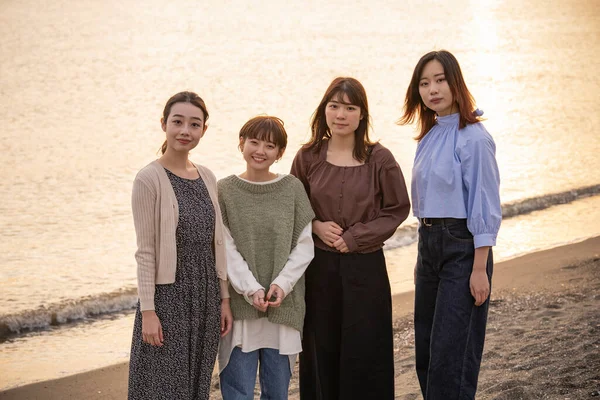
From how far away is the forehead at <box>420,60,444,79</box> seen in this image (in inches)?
122

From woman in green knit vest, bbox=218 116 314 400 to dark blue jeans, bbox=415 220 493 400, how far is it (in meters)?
0.58

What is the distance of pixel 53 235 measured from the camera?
10031 millimetres

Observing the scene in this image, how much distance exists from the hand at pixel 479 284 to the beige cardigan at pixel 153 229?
4.05 ft

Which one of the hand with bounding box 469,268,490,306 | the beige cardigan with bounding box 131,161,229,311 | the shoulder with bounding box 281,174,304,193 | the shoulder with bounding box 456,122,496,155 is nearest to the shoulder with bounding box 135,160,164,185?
the beige cardigan with bounding box 131,161,229,311

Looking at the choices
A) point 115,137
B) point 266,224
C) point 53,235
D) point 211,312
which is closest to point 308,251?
point 266,224

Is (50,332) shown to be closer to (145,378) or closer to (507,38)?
(145,378)

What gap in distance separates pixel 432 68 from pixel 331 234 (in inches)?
33.5

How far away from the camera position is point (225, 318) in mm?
3068

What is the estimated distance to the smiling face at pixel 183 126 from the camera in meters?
2.90

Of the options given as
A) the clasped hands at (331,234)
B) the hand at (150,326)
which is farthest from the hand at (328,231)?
the hand at (150,326)

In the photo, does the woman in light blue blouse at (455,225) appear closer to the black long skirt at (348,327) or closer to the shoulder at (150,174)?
the black long skirt at (348,327)

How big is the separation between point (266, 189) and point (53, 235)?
7656mm

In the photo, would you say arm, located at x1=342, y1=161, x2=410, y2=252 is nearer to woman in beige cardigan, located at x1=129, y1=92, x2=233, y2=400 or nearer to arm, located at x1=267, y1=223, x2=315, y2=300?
arm, located at x1=267, y1=223, x2=315, y2=300

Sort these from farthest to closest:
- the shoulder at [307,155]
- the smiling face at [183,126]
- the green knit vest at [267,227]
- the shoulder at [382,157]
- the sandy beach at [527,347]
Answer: the sandy beach at [527,347], the shoulder at [307,155], the shoulder at [382,157], the green knit vest at [267,227], the smiling face at [183,126]
